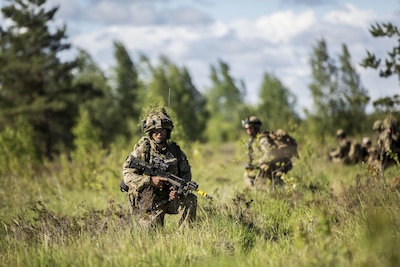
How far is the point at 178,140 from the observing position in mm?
12109

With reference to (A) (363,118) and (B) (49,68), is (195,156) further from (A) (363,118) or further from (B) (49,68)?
(A) (363,118)

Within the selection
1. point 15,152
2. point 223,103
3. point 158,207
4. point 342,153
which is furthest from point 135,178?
point 223,103

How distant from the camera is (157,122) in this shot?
269 inches

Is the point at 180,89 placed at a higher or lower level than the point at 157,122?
higher

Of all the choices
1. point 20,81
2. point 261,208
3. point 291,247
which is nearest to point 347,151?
point 261,208

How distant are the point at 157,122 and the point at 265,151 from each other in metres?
4.33

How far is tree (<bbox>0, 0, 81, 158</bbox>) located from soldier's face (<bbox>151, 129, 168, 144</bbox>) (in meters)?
22.9

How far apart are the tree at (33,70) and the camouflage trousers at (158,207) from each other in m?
22.9

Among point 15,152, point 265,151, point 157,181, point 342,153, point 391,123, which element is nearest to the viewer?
point 157,181

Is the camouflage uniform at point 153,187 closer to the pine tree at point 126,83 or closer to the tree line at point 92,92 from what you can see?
the tree line at point 92,92

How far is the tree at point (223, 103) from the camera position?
6625 cm

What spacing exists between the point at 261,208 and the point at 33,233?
11.2 ft

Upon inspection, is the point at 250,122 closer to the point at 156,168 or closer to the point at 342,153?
the point at 156,168

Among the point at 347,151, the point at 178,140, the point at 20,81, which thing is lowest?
Answer: the point at 347,151
